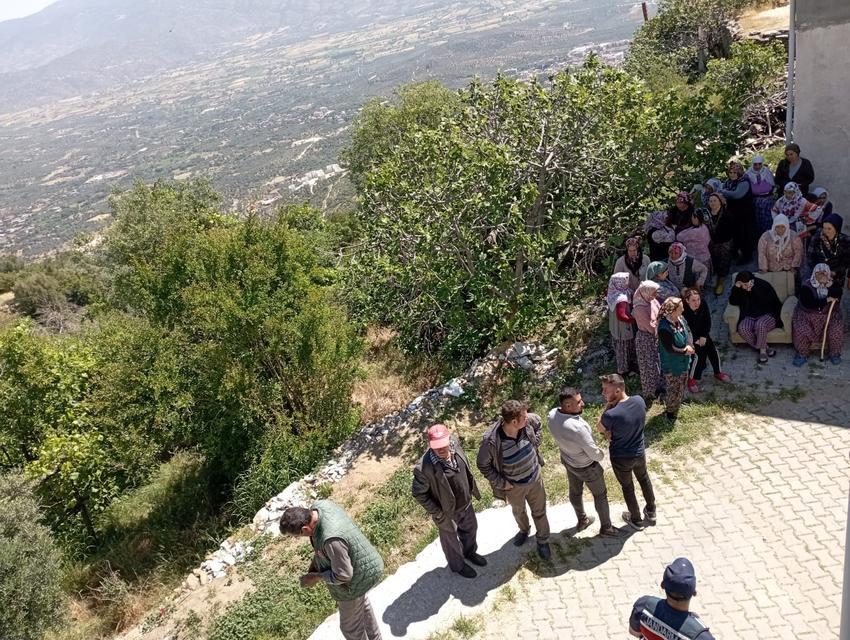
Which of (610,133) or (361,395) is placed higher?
(610,133)

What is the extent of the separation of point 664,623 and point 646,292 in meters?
3.90

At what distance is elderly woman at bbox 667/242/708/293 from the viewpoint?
7905 millimetres

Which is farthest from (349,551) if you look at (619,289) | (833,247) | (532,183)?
(532,183)

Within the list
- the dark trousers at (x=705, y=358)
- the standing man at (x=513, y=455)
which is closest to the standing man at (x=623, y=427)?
the standing man at (x=513, y=455)

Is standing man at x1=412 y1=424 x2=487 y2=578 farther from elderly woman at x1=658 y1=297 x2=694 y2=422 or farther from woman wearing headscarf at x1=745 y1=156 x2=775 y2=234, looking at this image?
woman wearing headscarf at x1=745 y1=156 x2=775 y2=234

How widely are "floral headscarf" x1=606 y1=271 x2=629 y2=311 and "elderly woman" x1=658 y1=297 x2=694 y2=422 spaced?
0.90 meters

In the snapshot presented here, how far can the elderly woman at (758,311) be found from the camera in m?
7.95

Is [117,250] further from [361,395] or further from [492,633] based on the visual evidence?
[492,633]

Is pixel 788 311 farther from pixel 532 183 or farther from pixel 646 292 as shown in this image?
pixel 532 183

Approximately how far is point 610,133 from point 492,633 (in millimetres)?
8767

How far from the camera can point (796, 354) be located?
791 cm

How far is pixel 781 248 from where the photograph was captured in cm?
810

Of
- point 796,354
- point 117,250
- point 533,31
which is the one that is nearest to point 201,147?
point 533,31

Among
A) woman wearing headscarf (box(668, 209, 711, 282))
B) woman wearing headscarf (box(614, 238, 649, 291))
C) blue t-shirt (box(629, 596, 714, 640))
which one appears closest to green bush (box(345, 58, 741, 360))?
woman wearing headscarf (box(614, 238, 649, 291))
